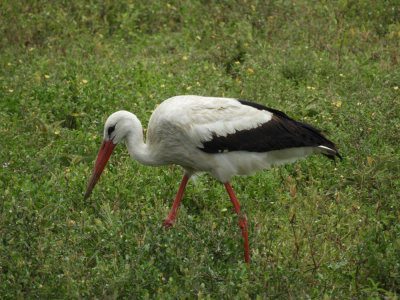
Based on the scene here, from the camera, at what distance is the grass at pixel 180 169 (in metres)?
4.18

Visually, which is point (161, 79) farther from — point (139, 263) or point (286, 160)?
point (139, 263)

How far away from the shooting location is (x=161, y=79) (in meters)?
7.62

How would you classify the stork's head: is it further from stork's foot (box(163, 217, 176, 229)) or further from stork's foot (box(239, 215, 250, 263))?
stork's foot (box(239, 215, 250, 263))

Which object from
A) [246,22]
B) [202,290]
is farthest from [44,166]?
[246,22]

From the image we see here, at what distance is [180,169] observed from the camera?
6082 millimetres

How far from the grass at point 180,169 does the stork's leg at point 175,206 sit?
4.1 inches

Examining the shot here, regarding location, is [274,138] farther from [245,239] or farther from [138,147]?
[138,147]

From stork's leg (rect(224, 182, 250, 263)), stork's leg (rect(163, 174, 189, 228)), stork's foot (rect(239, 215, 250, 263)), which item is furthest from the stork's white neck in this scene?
stork's foot (rect(239, 215, 250, 263))

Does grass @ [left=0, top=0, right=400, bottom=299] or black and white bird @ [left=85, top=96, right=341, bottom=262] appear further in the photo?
black and white bird @ [left=85, top=96, right=341, bottom=262]

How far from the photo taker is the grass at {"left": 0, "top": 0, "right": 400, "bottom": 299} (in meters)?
4.18

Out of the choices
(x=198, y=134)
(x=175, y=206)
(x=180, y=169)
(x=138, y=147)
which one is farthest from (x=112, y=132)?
(x=180, y=169)

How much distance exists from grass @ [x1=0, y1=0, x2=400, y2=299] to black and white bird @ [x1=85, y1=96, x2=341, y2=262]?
1.34 ft

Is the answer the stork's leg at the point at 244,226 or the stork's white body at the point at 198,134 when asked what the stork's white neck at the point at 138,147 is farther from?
the stork's leg at the point at 244,226

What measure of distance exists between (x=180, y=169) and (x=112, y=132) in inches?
45.7
